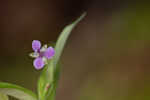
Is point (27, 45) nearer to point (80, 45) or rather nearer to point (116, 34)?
point (80, 45)

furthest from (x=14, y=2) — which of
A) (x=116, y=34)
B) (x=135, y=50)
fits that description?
(x=135, y=50)

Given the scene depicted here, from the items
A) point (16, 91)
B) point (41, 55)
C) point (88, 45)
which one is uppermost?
point (41, 55)

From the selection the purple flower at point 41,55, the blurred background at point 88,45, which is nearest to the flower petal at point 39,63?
the purple flower at point 41,55

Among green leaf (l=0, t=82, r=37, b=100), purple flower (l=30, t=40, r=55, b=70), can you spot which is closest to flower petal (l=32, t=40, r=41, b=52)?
purple flower (l=30, t=40, r=55, b=70)

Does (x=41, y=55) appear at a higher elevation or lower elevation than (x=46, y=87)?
higher

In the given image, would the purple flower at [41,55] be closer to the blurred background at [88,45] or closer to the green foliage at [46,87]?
the green foliage at [46,87]

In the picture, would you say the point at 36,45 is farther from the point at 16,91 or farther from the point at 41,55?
the point at 16,91

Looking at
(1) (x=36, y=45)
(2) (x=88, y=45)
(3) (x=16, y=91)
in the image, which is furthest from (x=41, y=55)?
(2) (x=88, y=45)

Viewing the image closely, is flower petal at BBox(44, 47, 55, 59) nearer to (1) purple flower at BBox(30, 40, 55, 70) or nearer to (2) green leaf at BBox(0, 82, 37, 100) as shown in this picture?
(1) purple flower at BBox(30, 40, 55, 70)
